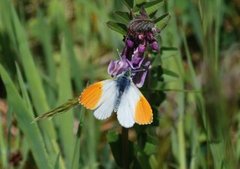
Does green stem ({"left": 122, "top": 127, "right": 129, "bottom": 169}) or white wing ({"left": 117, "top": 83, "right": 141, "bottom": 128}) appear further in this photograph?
green stem ({"left": 122, "top": 127, "right": 129, "bottom": 169})

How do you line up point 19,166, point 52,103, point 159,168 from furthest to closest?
point 52,103, point 19,166, point 159,168

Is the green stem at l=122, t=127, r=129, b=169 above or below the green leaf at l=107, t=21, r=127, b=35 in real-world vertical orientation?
below

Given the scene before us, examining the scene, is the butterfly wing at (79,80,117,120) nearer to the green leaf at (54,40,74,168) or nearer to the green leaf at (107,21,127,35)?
the green leaf at (107,21,127,35)

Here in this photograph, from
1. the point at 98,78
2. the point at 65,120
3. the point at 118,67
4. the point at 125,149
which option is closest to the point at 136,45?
the point at 118,67

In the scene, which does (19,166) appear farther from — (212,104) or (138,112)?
(212,104)

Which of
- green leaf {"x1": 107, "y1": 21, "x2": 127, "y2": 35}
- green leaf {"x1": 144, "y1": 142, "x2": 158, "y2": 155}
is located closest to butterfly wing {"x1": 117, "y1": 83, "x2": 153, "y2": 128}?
green leaf {"x1": 107, "y1": 21, "x2": 127, "y2": 35}

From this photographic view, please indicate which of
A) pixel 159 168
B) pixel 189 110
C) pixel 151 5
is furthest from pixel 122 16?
pixel 189 110

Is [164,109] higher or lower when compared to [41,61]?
lower

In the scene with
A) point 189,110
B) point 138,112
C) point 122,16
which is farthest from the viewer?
point 189,110

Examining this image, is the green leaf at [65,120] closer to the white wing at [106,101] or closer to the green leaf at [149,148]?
the green leaf at [149,148]
